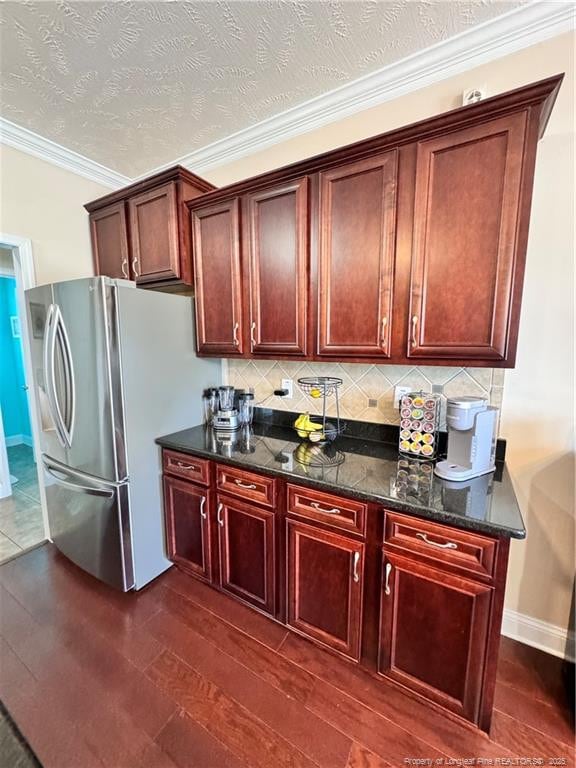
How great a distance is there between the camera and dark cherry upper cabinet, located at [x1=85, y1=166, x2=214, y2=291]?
1.90m

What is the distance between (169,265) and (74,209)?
1.02 meters

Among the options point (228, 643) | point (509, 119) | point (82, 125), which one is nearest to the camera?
point (509, 119)

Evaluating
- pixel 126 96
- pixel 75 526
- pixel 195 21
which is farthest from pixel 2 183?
pixel 75 526

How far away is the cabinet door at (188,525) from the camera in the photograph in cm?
176

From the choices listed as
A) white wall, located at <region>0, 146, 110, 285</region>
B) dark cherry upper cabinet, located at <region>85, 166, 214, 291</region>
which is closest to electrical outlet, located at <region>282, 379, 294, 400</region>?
dark cherry upper cabinet, located at <region>85, 166, 214, 291</region>

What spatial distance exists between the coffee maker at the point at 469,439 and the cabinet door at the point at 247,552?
0.87m

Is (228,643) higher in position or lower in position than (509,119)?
lower

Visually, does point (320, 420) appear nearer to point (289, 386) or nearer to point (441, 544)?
point (289, 386)

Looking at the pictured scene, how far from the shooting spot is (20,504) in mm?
2863

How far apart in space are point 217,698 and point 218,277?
6.77ft

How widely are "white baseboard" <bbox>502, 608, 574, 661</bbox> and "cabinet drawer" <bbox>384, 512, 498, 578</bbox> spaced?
89 cm

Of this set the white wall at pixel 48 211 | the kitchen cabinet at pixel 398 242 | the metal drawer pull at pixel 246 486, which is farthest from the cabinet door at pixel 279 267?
the white wall at pixel 48 211

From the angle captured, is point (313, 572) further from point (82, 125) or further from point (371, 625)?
point (82, 125)

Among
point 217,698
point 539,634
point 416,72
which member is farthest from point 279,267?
point 539,634
